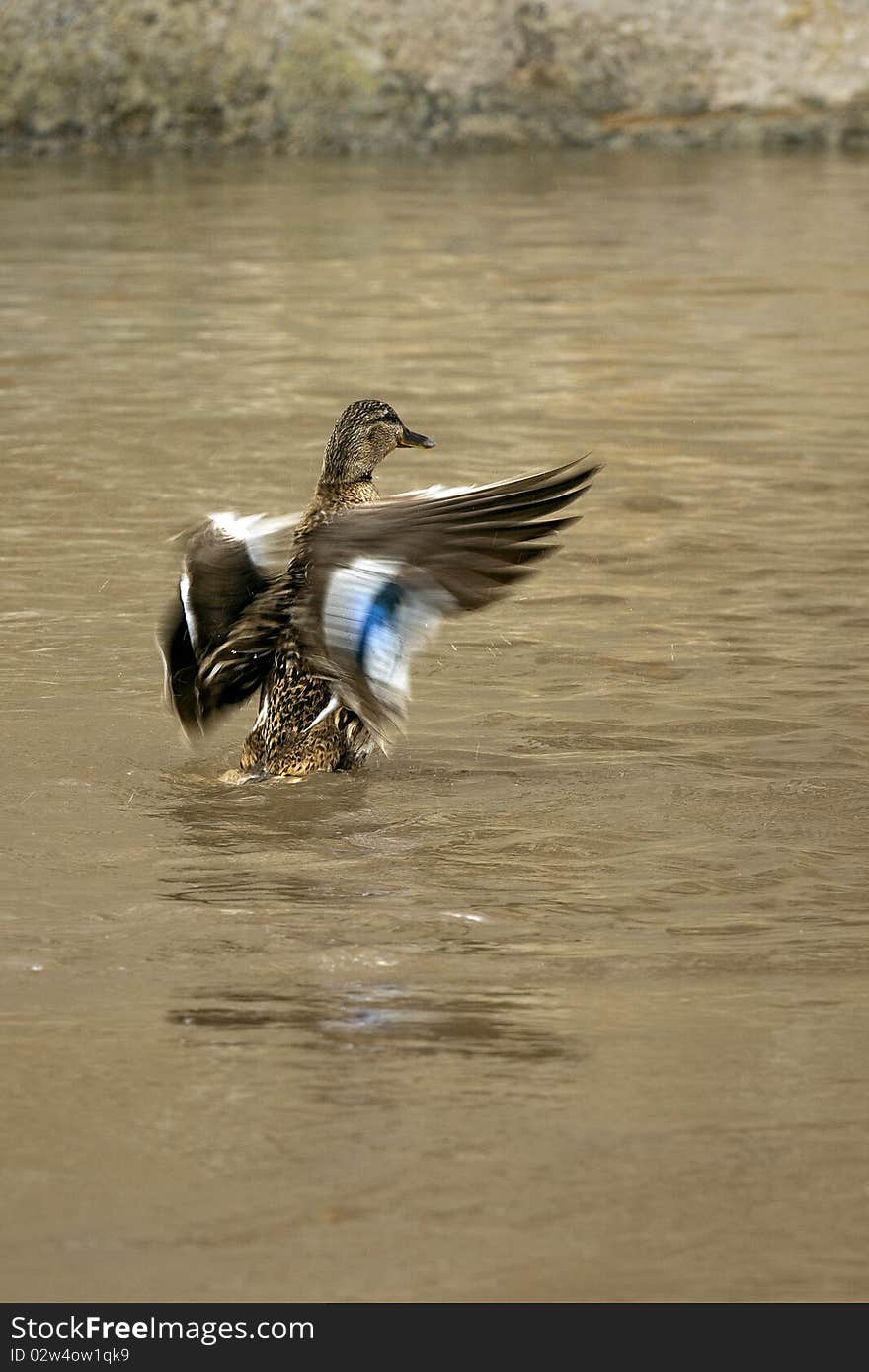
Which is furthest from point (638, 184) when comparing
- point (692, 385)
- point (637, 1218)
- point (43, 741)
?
point (637, 1218)

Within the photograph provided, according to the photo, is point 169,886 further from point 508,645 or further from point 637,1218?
point 508,645

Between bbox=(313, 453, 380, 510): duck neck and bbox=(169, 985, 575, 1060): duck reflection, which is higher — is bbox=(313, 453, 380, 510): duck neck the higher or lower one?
the higher one

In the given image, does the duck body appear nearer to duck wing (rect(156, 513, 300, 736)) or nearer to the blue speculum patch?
duck wing (rect(156, 513, 300, 736))

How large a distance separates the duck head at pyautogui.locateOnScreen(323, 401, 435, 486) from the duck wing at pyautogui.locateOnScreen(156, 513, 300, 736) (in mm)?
563

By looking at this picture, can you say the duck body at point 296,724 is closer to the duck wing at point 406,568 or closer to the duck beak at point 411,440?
the duck wing at point 406,568

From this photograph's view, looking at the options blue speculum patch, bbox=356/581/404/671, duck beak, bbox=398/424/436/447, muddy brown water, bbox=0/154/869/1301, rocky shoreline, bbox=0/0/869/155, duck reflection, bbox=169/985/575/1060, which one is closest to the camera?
muddy brown water, bbox=0/154/869/1301

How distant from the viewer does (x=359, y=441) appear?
662cm

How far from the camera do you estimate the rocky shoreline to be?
77.2ft

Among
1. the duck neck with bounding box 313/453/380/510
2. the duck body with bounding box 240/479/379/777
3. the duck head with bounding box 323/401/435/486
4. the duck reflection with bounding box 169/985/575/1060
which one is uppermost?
the duck head with bounding box 323/401/435/486

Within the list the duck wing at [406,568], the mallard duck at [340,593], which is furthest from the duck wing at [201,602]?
the duck wing at [406,568]

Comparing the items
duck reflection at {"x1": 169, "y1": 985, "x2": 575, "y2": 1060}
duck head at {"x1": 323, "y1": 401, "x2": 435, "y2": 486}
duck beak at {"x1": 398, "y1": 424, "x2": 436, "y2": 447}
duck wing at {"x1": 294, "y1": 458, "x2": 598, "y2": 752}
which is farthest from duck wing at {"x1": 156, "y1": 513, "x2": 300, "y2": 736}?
duck reflection at {"x1": 169, "y1": 985, "x2": 575, "y2": 1060}

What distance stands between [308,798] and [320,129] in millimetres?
19370

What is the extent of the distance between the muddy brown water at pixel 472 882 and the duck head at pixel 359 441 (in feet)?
2.29
